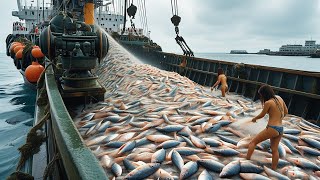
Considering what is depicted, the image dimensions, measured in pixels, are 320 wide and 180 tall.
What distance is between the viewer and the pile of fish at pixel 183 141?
4.43 m

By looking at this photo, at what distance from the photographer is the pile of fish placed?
174 inches

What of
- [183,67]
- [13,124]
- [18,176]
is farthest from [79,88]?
[183,67]

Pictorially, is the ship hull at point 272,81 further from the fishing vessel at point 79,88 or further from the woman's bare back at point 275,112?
the woman's bare back at point 275,112

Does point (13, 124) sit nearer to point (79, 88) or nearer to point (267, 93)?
point (79, 88)

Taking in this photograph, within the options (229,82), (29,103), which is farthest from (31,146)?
(29,103)

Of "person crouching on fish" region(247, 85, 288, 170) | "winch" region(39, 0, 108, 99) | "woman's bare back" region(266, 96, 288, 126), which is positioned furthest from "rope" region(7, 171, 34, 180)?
"woman's bare back" region(266, 96, 288, 126)

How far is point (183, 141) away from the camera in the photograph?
17.6 feet

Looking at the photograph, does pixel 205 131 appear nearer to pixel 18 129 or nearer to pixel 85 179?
pixel 85 179

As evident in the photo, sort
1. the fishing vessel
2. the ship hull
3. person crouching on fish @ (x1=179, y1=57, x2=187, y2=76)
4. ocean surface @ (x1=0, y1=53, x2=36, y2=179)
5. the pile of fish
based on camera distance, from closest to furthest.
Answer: the fishing vessel
the pile of fish
ocean surface @ (x1=0, y1=53, x2=36, y2=179)
the ship hull
person crouching on fish @ (x1=179, y1=57, x2=187, y2=76)

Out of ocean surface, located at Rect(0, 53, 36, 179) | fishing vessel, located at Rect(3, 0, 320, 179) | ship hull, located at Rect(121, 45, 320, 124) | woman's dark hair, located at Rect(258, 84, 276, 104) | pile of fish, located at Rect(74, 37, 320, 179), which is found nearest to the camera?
fishing vessel, located at Rect(3, 0, 320, 179)

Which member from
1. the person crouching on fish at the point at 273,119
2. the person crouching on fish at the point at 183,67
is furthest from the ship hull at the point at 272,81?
the person crouching on fish at the point at 273,119

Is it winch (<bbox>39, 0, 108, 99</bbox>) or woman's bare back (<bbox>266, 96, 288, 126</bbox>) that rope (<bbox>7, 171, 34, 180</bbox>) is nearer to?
winch (<bbox>39, 0, 108, 99</bbox>)

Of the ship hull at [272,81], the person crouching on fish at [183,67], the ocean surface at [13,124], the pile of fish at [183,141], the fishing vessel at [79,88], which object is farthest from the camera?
the person crouching on fish at [183,67]

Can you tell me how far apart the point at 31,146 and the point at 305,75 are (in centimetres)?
1017
